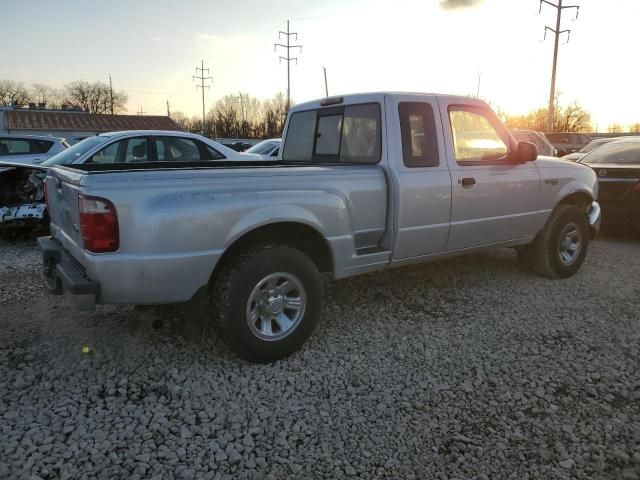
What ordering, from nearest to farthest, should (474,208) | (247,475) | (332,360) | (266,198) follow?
(247,475)
(266,198)
(332,360)
(474,208)

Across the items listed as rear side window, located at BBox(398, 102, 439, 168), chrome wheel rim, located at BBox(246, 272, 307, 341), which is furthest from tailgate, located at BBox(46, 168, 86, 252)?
rear side window, located at BBox(398, 102, 439, 168)

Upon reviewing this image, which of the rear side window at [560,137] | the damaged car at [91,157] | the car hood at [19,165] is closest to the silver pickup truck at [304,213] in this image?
the car hood at [19,165]

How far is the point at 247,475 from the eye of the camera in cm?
238

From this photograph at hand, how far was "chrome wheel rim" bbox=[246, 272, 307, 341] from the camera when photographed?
11.0ft

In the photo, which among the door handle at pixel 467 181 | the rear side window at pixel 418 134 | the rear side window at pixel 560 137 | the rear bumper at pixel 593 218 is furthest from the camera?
the rear side window at pixel 560 137

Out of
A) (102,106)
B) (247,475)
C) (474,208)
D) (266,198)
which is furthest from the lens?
(102,106)

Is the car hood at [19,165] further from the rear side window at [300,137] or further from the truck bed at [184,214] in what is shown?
the rear side window at [300,137]

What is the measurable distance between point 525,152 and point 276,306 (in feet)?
9.79

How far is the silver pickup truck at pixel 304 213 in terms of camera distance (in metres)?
2.89

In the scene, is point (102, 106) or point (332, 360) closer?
point (332, 360)

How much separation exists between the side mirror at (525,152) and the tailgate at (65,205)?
390 cm

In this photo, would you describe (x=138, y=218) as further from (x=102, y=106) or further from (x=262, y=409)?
(x=102, y=106)

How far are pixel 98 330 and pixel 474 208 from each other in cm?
347

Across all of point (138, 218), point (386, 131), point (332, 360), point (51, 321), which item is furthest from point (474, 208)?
point (51, 321)
